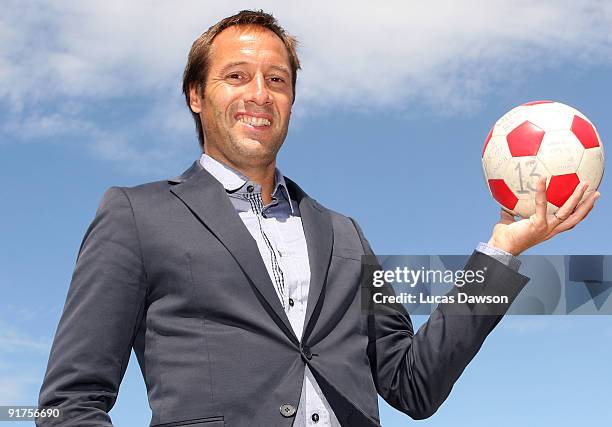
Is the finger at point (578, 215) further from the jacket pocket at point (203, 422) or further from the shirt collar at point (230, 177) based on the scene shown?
the jacket pocket at point (203, 422)

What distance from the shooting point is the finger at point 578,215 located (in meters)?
6.02

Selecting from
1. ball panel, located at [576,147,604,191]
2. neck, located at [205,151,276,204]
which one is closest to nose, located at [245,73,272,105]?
neck, located at [205,151,276,204]

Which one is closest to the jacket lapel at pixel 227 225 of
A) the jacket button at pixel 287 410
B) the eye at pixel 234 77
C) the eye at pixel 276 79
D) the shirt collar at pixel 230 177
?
the shirt collar at pixel 230 177

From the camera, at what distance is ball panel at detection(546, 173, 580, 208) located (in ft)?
20.3

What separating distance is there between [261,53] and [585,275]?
3.97 m

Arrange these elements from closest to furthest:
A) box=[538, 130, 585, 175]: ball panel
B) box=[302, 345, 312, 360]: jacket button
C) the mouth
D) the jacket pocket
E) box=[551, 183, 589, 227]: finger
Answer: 1. the jacket pocket
2. box=[302, 345, 312, 360]: jacket button
3. box=[551, 183, 589, 227]: finger
4. the mouth
5. box=[538, 130, 585, 175]: ball panel

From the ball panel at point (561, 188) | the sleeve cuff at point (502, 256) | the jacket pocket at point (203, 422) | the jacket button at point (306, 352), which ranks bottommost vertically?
the jacket pocket at point (203, 422)

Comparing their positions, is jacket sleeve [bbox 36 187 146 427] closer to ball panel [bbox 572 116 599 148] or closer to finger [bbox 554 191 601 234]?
finger [bbox 554 191 601 234]

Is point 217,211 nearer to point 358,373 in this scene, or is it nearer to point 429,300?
point 358,373

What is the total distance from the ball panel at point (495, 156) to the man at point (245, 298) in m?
0.47

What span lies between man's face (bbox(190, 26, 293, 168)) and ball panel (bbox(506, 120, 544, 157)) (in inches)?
76.2

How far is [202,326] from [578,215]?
10.1 ft

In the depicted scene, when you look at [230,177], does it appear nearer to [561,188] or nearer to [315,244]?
[315,244]

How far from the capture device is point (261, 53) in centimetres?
614
